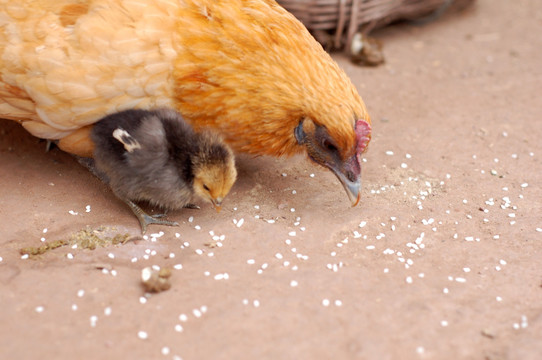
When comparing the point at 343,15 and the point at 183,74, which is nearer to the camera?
the point at 183,74

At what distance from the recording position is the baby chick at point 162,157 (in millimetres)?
2881

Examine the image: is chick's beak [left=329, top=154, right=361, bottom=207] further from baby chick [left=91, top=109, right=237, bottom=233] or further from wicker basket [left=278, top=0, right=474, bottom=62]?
wicker basket [left=278, top=0, right=474, bottom=62]

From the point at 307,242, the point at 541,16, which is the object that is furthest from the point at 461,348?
the point at 541,16

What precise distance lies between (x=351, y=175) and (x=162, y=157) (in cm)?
94

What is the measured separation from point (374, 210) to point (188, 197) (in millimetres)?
998

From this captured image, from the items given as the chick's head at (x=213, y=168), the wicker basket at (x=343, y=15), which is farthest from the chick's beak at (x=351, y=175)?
the wicker basket at (x=343, y=15)

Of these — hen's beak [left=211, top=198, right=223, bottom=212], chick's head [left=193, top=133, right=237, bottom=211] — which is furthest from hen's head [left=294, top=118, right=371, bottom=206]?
hen's beak [left=211, top=198, right=223, bottom=212]

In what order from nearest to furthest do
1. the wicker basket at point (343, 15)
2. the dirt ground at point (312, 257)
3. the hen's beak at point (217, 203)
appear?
the dirt ground at point (312, 257), the hen's beak at point (217, 203), the wicker basket at point (343, 15)

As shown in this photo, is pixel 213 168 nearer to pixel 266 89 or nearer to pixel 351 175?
pixel 266 89

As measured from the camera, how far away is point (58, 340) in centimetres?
228

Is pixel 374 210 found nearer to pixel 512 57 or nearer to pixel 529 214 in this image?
pixel 529 214

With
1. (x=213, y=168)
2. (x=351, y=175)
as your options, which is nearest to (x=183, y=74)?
(x=213, y=168)

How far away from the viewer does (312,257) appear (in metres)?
2.86

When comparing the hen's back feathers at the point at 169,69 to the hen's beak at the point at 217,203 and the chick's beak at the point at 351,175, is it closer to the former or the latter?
the chick's beak at the point at 351,175
